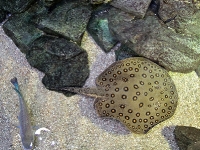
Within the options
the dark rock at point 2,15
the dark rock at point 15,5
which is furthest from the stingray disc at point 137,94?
the dark rock at point 2,15

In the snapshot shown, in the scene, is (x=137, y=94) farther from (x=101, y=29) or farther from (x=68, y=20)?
(x=68, y=20)

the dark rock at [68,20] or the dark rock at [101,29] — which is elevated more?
the dark rock at [68,20]

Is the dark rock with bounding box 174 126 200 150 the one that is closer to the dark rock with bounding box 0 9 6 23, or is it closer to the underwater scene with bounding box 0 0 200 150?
the underwater scene with bounding box 0 0 200 150

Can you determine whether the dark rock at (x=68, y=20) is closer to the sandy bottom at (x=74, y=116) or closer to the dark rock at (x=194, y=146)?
the sandy bottom at (x=74, y=116)

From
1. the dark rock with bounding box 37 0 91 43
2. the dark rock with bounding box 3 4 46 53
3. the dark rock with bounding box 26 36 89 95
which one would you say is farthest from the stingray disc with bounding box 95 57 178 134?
the dark rock with bounding box 3 4 46 53

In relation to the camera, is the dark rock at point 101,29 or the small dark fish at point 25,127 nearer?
the small dark fish at point 25,127

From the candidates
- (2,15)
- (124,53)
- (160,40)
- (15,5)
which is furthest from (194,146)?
(2,15)
